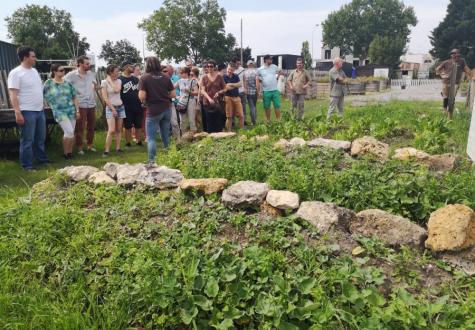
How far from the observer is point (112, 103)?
25.1 feet

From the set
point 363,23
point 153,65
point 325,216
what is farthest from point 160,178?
point 363,23

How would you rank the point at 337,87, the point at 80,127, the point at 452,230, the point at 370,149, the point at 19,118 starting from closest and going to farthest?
1. the point at 452,230
2. the point at 370,149
3. the point at 19,118
4. the point at 80,127
5. the point at 337,87

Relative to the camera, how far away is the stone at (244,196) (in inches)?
138

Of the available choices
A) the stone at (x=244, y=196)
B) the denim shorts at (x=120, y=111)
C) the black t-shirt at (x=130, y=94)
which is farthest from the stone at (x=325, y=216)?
the black t-shirt at (x=130, y=94)

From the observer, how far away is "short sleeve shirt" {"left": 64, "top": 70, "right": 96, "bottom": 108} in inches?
296

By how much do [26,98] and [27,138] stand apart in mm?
648

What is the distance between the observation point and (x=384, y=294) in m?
2.45

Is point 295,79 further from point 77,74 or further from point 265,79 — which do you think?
point 77,74

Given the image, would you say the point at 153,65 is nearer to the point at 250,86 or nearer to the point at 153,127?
the point at 153,127

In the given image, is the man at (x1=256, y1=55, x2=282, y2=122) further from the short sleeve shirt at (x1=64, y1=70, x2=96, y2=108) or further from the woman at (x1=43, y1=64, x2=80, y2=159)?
the woman at (x1=43, y1=64, x2=80, y2=159)

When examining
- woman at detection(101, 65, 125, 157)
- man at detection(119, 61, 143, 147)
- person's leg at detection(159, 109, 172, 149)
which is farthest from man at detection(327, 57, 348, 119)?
woman at detection(101, 65, 125, 157)

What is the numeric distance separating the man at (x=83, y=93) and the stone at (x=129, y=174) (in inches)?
143

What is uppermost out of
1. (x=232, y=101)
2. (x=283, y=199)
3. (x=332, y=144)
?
(x=232, y=101)

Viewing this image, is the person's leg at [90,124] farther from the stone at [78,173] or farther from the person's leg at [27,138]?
the stone at [78,173]
